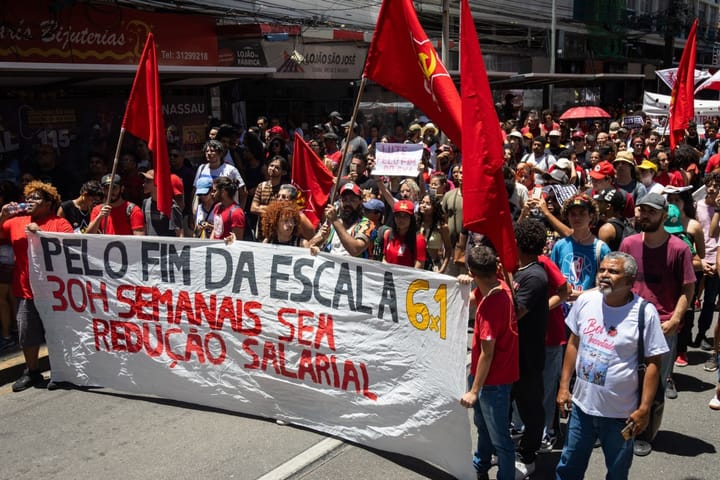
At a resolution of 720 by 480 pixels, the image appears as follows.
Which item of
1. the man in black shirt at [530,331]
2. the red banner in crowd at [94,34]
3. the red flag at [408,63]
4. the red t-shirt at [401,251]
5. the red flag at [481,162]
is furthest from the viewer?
the red banner in crowd at [94,34]

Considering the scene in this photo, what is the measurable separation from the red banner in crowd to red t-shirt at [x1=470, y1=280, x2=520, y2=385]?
10.0 meters

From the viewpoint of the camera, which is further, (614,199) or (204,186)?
(204,186)

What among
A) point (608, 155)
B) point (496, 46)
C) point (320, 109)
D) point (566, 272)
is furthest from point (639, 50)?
point (566, 272)

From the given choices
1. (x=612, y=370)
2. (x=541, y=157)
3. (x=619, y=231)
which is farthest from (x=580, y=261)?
(x=541, y=157)

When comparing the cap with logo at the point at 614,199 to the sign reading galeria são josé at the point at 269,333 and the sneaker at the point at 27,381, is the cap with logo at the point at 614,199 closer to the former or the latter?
the sign reading galeria são josé at the point at 269,333

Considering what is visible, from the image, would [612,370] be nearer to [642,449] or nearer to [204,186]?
[642,449]

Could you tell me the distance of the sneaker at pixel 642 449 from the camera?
494cm

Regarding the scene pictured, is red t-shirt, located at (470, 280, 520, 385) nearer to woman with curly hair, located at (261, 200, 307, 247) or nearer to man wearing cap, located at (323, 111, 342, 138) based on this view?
woman with curly hair, located at (261, 200, 307, 247)

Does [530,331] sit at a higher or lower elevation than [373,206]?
lower

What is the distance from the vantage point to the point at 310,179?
7.92m

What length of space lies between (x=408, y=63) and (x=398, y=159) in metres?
4.77

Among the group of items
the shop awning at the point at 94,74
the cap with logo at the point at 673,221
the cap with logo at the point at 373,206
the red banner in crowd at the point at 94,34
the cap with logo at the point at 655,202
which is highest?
the red banner in crowd at the point at 94,34

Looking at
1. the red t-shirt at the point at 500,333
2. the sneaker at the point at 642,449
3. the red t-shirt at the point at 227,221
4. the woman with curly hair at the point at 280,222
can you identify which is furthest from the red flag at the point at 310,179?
the sneaker at the point at 642,449

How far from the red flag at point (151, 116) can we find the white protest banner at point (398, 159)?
3777mm
